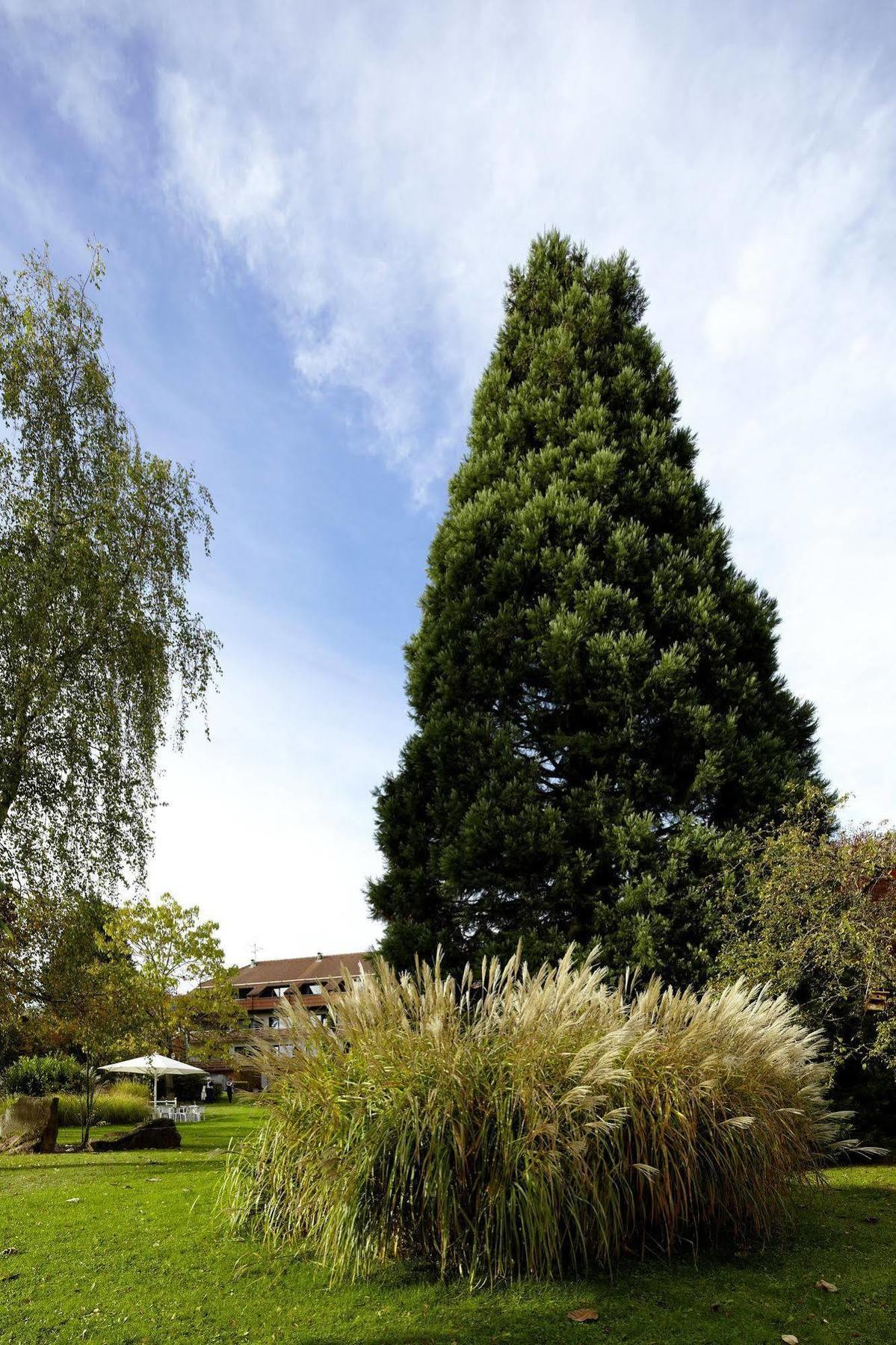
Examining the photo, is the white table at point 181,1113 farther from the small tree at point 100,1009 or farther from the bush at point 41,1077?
the small tree at point 100,1009

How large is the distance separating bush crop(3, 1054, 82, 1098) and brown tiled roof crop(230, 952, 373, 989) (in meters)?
19.4

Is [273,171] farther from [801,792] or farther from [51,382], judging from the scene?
[801,792]

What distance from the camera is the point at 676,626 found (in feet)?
34.6

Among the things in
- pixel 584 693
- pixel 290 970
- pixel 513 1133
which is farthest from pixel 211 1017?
pixel 290 970

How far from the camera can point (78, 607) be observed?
10.6 metres

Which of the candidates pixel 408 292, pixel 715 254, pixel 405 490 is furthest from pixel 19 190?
pixel 715 254

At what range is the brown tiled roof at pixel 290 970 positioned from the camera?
4334 centimetres

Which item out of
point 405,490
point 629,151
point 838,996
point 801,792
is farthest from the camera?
point 405,490

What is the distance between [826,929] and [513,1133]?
520 centimetres

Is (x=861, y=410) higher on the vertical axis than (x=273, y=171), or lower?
lower

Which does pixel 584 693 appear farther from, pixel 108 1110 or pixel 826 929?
pixel 108 1110

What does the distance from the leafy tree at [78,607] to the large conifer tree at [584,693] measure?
3910 millimetres

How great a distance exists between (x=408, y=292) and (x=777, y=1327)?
32.0ft

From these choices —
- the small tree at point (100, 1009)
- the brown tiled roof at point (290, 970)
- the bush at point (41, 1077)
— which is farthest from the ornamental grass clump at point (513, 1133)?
the brown tiled roof at point (290, 970)
